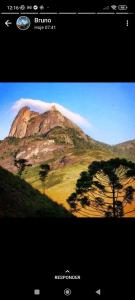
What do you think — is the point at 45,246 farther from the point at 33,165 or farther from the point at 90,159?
the point at 90,159

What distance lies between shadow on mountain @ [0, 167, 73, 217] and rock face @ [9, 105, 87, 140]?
0.56 meters

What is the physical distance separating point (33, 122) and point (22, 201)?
124 cm

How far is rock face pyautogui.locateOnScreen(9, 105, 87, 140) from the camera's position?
15.8ft

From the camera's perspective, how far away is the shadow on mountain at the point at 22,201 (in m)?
4.06

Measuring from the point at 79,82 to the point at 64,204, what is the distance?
5.82 feet
